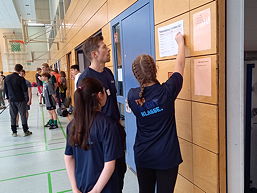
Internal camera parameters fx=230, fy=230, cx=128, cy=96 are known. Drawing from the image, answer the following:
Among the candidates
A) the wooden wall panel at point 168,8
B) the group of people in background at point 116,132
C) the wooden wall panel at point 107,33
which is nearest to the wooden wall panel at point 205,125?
the group of people in background at point 116,132

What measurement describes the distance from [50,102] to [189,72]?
14.9 ft

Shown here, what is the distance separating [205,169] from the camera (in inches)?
66.8

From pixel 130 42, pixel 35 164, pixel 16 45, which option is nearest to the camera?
pixel 130 42

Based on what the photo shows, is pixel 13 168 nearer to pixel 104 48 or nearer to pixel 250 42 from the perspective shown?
pixel 104 48

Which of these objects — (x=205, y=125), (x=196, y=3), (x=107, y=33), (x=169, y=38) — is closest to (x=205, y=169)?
(x=205, y=125)

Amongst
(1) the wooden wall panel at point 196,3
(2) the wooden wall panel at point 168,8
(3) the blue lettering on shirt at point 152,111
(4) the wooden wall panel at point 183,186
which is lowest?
(4) the wooden wall panel at point 183,186

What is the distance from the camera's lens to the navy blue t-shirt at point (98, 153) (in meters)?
1.21

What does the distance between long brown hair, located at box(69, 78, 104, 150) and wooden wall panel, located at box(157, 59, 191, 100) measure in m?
0.86

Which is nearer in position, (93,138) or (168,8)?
(93,138)

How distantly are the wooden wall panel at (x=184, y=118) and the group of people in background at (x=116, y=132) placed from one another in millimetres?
332

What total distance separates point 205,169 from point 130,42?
1.69 metres

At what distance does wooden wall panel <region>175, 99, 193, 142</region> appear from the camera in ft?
6.00

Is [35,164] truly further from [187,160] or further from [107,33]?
[187,160]

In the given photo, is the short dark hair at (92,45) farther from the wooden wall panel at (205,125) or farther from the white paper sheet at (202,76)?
the wooden wall panel at (205,125)
